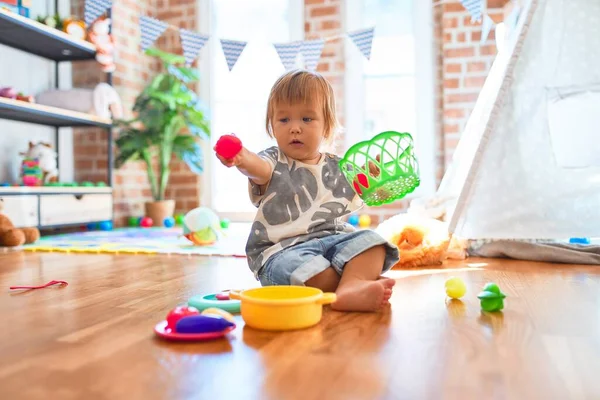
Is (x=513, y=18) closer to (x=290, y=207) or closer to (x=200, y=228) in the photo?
(x=290, y=207)

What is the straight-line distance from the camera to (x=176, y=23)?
13.5 ft

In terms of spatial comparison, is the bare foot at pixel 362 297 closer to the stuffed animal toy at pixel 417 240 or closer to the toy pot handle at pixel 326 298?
the toy pot handle at pixel 326 298

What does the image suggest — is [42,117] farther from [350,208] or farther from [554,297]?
[554,297]

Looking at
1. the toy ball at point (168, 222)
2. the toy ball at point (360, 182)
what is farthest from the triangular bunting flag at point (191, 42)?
the toy ball at point (360, 182)

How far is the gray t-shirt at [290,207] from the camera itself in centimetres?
132

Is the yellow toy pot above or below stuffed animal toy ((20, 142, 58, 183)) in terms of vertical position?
below

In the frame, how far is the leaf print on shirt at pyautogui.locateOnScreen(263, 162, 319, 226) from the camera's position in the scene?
1.32 meters

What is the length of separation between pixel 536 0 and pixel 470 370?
4.84ft

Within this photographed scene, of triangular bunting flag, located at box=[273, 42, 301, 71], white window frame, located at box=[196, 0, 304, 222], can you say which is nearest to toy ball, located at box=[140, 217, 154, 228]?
white window frame, located at box=[196, 0, 304, 222]

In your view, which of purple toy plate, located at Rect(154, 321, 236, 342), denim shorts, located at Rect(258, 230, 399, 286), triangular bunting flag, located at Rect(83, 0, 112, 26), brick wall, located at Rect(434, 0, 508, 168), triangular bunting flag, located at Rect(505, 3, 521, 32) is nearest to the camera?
purple toy plate, located at Rect(154, 321, 236, 342)

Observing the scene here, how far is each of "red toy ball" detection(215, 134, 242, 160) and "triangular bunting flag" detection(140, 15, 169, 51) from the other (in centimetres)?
203

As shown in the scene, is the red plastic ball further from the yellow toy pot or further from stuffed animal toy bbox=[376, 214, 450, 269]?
stuffed animal toy bbox=[376, 214, 450, 269]

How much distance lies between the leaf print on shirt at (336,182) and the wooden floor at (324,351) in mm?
265

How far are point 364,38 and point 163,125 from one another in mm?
1441
